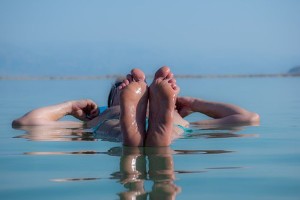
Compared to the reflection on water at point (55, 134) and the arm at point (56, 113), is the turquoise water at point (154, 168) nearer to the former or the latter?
the reflection on water at point (55, 134)

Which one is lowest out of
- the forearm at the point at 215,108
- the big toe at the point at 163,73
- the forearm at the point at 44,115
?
the big toe at the point at 163,73

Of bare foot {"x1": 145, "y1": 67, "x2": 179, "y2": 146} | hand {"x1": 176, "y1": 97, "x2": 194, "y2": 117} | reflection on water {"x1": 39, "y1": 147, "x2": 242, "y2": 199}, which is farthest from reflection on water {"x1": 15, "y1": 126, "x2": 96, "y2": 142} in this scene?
hand {"x1": 176, "y1": 97, "x2": 194, "y2": 117}

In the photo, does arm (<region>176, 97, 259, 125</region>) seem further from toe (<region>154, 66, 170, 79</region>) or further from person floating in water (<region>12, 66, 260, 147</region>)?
toe (<region>154, 66, 170, 79</region>)

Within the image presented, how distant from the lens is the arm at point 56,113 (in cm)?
490

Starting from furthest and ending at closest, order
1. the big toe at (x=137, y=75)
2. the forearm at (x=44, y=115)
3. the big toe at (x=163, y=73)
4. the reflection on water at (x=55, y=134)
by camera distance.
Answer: the forearm at (x=44, y=115) → the reflection on water at (x=55, y=134) → the big toe at (x=137, y=75) → the big toe at (x=163, y=73)

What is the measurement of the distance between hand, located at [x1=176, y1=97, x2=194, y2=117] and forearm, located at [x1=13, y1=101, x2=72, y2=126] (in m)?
1.07

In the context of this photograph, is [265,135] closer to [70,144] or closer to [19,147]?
[70,144]

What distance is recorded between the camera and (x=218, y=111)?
201 inches

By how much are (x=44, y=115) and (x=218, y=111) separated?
1.70 m

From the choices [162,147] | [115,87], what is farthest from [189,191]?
[115,87]

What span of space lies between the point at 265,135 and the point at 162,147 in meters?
1.27

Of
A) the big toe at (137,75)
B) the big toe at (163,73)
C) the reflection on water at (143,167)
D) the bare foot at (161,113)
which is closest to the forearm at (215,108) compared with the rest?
the reflection on water at (143,167)

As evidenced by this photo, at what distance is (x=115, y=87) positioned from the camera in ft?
14.6

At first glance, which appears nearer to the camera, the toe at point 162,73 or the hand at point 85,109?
the toe at point 162,73
